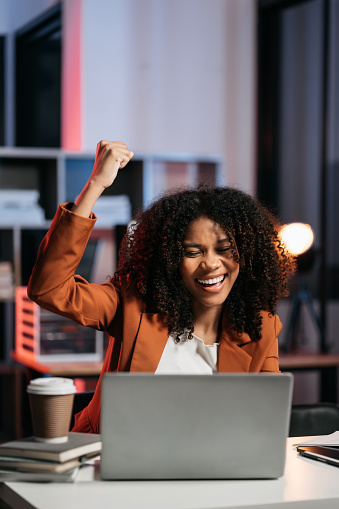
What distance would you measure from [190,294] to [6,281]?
85.5 inches

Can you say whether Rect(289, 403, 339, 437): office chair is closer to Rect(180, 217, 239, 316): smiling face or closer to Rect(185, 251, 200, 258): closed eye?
Rect(180, 217, 239, 316): smiling face

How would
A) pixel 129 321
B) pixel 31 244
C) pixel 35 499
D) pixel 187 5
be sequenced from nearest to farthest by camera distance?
pixel 35 499 → pixel 129 321 → pixel 31 244 → pixel 187 5

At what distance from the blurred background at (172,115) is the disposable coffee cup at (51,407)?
2.72 meters

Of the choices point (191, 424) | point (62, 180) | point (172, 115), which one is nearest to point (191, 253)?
point (191, 424)

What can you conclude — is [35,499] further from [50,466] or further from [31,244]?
[31,244]

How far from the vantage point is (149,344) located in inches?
75.0

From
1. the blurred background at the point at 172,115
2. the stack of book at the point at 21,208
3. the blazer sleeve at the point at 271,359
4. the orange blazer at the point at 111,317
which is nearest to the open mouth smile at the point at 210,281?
the orange blazer at the point at 111,317

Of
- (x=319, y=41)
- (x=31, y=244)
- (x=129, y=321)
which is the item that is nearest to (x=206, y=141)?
(x=319, y=41)

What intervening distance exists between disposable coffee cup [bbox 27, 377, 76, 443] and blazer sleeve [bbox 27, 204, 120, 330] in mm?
496

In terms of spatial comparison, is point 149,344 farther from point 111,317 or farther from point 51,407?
point 51,407

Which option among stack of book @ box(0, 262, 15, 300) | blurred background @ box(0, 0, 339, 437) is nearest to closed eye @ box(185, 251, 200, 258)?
blurred background @ box(0, 0, 339, 437)

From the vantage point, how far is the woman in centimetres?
191

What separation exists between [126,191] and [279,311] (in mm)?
1265

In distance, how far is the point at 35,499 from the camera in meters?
1.19
